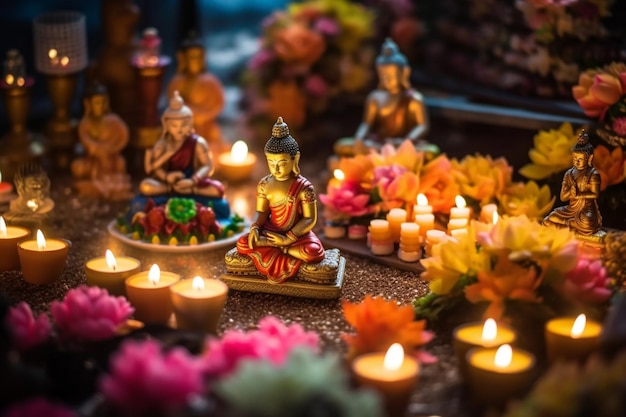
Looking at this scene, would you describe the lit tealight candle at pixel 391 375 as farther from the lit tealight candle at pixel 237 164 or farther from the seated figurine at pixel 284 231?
the lit tealight candle at pixel 237 164

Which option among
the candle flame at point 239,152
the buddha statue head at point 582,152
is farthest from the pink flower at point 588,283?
the candle flame at point 239,152

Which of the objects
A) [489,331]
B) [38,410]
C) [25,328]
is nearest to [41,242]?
[25,328]

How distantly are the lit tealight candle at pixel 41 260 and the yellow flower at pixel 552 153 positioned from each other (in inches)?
72.4

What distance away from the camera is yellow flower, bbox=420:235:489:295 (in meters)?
2.83

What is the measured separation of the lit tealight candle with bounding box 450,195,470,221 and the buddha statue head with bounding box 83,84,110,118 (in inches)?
64.7

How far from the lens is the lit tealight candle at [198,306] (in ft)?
9.14

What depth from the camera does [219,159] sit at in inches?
180

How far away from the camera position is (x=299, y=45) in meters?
4.94

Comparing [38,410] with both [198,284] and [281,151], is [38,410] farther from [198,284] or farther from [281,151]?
[281,151]

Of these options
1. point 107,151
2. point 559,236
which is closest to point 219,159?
point 107,151

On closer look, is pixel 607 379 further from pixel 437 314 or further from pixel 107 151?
pixel 107 151

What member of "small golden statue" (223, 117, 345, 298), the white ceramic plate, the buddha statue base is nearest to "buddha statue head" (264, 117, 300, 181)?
"small golden statue" (223, 117, 345, 298)

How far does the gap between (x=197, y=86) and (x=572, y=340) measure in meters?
2.59

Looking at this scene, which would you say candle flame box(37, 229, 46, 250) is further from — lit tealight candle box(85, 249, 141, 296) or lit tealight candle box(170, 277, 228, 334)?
lit tealight candle box(170, 277, 228, 334)
